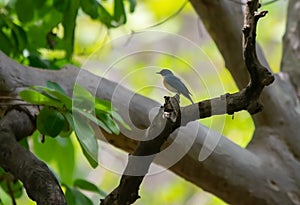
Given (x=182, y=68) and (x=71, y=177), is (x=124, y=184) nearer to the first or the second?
(x=182, y=68)

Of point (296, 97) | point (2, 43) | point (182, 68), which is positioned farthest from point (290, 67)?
point (2, 43)

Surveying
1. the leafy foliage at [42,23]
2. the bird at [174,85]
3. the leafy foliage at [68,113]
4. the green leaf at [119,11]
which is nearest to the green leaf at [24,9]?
the leafy foliage at [42,23]

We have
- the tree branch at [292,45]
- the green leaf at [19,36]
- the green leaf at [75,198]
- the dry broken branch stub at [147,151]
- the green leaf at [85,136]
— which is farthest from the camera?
the tree branch at [292,45]

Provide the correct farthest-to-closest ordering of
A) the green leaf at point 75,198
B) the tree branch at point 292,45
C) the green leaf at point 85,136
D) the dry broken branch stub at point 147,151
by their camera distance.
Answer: the tree branch at point 292,45, the green leaf at point 75,198, the green leaf at point 85,136, the dry broken branch stub at point 147,151

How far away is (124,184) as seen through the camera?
52 cm

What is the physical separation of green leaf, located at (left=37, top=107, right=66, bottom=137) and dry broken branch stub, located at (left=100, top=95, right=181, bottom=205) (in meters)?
0.11

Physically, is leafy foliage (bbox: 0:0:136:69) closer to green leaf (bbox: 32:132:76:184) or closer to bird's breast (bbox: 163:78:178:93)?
green leaf (bbox: 32:132:76:184)

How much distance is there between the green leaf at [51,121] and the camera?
620mm

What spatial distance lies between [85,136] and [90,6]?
29 cm

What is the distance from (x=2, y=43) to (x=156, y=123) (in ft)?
1.36

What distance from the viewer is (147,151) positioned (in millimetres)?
502

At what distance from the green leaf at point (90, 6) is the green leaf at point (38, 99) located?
21cm

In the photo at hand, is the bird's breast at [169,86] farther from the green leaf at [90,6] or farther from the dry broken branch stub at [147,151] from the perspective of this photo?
the green leaf at [90,6]

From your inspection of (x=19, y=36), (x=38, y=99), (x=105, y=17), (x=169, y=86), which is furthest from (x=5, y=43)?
(x=169, y=86)
